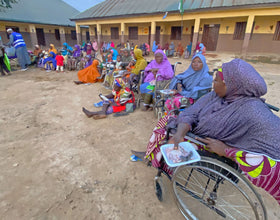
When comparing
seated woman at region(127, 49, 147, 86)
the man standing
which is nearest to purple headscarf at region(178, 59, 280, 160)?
seated woman at region(127, 49, 147, 86)

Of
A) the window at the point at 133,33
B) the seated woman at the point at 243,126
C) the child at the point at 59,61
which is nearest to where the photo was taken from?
the seated woman at the point at 243,126

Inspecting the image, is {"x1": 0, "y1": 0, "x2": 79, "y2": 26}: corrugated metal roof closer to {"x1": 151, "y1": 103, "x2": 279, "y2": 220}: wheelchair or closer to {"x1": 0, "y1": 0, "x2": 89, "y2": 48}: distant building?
{"x1": 0, "y1": 0, "x2": 89, "y2": 48}: distant building

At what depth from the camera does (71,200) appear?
183cm

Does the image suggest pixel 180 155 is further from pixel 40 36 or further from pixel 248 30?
pixel 40 36

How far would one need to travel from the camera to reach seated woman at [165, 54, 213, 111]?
9.97 feet

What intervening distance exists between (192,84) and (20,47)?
833 cm

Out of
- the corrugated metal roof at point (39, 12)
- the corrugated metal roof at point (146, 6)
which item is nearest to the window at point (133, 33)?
the corrugated metal roof at point (146, 6)

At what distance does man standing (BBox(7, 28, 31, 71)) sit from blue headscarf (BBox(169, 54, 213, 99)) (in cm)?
801

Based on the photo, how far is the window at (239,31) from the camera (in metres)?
11.7

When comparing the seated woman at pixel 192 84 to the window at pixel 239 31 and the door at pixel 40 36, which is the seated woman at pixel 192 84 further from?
the door at pixel 40 36

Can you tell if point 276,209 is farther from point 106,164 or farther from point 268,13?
point 268,13

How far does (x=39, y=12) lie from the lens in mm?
18625

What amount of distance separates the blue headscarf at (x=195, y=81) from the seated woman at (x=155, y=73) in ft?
1.59

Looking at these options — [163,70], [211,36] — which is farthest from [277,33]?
[163,70]
